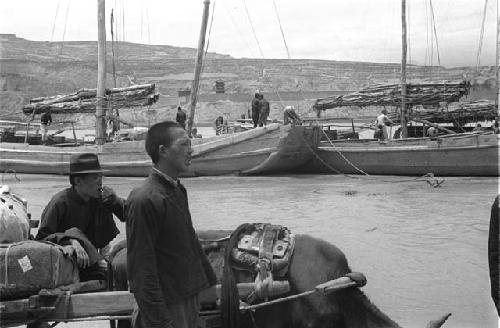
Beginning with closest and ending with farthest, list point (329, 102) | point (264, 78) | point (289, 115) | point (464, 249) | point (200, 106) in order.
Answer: point (464, 249)
point (289, 115)
point (329, 102)
point (200, 106)
point (264, 78)

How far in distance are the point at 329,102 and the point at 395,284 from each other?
17.4 m

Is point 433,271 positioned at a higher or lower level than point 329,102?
lower

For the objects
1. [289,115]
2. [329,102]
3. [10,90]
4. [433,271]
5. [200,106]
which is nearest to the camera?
[433,271]

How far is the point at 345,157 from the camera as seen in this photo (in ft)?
69.2

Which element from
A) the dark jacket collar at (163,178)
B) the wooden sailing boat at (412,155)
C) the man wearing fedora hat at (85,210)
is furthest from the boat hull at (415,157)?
the dark jacket collar at (163,178)

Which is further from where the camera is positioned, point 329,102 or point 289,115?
point 329,102

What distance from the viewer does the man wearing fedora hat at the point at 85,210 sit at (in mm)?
4301

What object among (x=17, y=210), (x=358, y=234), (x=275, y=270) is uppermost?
(x=17, y=210)

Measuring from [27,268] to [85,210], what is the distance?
100cm

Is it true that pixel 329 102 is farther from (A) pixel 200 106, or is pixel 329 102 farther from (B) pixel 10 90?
(B) pixel 10 90

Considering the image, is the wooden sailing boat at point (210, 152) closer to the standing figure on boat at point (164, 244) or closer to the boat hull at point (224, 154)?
the boat hull at point (224, 154)

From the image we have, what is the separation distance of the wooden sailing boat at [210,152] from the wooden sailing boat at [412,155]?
87 cm

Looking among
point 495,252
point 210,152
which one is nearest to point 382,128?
point 210,152

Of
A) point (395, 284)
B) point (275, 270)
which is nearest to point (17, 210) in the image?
point (275, 270)
